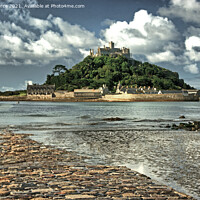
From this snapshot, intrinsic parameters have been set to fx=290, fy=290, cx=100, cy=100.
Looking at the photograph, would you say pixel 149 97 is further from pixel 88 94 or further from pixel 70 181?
pixel 70 181

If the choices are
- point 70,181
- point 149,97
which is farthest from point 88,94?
point 70,181

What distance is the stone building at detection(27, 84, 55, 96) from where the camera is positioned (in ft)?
Result: 446

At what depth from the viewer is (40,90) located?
13825cm

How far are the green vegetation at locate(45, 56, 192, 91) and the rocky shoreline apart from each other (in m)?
123

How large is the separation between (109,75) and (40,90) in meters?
34.0

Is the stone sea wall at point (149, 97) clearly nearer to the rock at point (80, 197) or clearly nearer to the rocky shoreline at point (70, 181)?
the rocky shoreline at point (70, 181)

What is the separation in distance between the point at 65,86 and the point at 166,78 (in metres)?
55.3

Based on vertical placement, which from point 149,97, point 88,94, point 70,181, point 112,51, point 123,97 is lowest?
point 70,181

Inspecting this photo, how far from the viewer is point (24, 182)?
640 cm

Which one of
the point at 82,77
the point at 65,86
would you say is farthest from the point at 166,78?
the point at 65,86

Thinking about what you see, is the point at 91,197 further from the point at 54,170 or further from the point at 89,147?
the point at 89,147

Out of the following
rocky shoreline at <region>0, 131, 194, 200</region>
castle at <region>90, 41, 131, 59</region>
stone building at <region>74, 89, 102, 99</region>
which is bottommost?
rocky shoreline at <region>0, 131, 194, 200</region>

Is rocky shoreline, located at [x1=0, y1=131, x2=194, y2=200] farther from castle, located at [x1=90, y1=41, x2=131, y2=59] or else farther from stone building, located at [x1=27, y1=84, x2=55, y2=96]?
castle, located at [x1=90, y1=41, x2=131, y2=59]

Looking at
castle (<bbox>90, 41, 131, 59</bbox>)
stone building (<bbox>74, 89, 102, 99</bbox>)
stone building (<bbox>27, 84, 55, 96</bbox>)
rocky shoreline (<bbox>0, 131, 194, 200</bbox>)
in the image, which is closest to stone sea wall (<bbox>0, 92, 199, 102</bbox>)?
stone building (<bbox>74, 89, 102, 99</bbox>)
